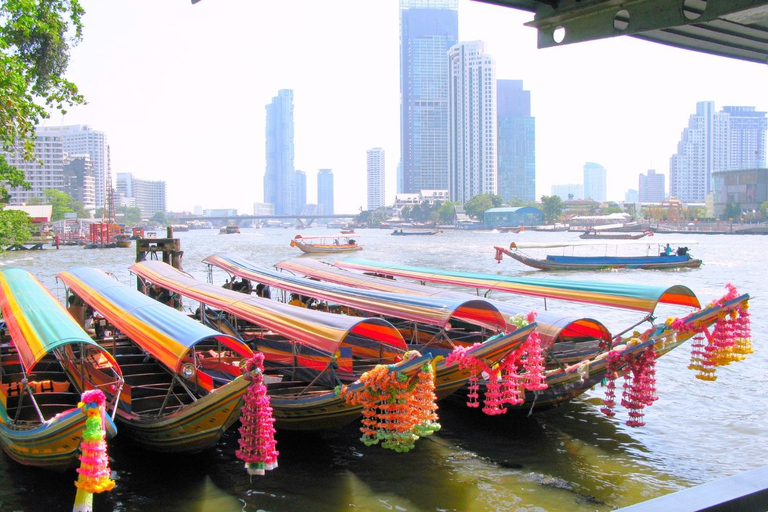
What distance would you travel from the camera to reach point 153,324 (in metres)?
9.33

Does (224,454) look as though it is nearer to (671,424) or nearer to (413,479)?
(413,479)

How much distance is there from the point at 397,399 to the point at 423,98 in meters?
183

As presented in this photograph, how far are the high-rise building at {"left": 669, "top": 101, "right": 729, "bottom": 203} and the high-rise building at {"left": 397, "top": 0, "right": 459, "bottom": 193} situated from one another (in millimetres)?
60881

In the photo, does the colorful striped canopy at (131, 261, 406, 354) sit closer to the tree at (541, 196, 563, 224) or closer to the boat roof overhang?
the boat roof overhang

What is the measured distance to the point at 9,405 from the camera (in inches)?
382

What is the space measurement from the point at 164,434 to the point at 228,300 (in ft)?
11.1

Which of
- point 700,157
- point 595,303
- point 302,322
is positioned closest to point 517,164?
point 700,157

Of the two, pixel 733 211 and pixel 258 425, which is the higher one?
pixel 733 211

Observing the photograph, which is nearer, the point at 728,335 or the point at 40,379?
the point at 728,335

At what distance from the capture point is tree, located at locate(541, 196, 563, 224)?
120 metres

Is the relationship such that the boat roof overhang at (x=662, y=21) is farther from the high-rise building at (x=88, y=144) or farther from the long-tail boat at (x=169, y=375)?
the high-rise building at (x=88, y=144)

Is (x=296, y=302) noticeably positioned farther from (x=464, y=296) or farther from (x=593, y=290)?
(x=593, y=290)

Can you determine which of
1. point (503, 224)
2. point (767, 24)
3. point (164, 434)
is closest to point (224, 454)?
point (164, 434)

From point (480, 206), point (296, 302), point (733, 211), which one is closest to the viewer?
point (296, 302)
